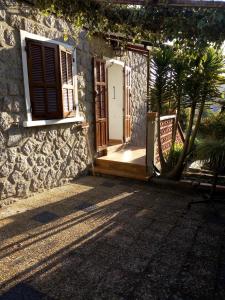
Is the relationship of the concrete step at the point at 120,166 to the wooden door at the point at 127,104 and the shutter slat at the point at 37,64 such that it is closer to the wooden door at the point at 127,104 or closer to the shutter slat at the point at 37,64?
the wooden door at the point at 127,104

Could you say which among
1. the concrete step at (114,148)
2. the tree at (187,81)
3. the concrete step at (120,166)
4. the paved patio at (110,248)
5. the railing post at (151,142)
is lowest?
the paved patio at (110,248)

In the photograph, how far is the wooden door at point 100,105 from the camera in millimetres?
5512

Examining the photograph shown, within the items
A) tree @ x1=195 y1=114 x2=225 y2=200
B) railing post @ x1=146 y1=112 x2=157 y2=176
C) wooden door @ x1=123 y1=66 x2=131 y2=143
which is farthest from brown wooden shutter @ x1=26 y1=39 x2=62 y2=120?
wooden door @ x1=123 y1=66 x2=131 y2=143

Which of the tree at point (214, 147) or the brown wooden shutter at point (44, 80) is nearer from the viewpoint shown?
the tree at point (214, 147)

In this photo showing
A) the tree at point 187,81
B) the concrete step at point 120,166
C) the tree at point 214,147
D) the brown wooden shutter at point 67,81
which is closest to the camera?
the tree at point 214,147

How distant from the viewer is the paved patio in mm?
2119

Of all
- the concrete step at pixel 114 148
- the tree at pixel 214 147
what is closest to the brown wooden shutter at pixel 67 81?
the concrete step at pixel 114 148

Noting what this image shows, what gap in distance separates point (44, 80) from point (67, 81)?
23.6 inches

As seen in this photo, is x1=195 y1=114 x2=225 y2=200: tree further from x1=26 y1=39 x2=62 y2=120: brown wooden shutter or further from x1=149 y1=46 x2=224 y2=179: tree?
x1=26 y1=39 x2=62 y2=120: brown wooden shutter

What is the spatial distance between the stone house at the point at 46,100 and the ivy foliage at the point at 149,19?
130cm

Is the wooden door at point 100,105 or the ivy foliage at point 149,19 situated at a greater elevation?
the ivy foliage at point 149,19

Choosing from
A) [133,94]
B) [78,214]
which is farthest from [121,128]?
[78,214]

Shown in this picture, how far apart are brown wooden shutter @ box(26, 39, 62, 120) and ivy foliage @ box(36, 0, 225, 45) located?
136 centimetres

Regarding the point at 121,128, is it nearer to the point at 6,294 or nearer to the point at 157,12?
the point at 157,12
